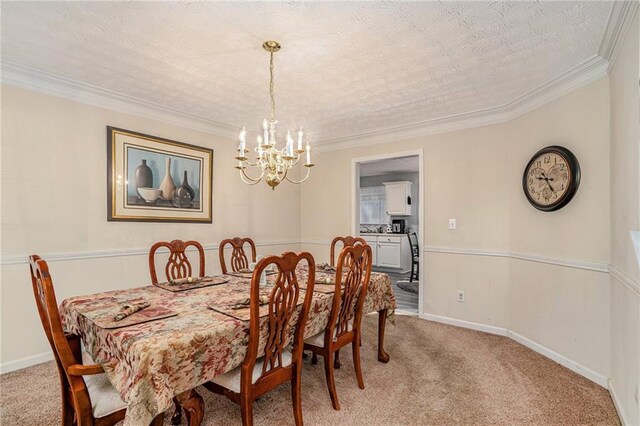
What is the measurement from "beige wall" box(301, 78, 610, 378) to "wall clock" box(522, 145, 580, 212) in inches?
2.5

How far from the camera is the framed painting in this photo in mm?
3039

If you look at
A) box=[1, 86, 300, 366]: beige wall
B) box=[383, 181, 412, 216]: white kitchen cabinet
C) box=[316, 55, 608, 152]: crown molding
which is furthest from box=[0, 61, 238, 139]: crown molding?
box=[383, 181, 412, 216]: white kitchen cabinet

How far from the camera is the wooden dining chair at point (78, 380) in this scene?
1.25 m

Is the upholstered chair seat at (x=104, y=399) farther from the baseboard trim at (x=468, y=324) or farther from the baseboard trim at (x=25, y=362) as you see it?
the baseboard trim at (x=468, y=324)

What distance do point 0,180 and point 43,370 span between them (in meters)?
1.53

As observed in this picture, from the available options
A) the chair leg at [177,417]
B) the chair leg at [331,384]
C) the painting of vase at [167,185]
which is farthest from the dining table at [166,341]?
the painting of vase at [167,185]

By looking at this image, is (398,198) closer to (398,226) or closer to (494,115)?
(398,226)

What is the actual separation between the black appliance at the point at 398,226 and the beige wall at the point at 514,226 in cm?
330

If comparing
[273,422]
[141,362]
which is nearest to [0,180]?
[141,362]

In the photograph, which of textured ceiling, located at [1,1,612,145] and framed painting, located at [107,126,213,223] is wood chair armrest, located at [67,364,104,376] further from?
framed painting, located at [107,126,213,223]

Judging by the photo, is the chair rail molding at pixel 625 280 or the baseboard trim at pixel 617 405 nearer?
the chair rail molding at pixel 625 280

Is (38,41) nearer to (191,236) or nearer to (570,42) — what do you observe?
(191,236)

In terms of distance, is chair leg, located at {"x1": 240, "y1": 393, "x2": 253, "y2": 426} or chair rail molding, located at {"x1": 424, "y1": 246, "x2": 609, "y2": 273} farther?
chair rail molding, located at {"x1": 424, "y1": 246, "x2": 609, "y2": 273}

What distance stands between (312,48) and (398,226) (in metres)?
5.94
